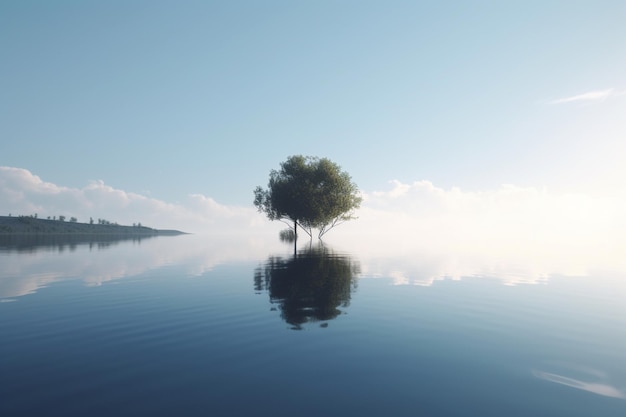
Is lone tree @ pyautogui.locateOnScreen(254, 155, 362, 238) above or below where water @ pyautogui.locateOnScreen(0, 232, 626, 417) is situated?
above

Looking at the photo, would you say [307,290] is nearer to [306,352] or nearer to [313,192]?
[306,352]

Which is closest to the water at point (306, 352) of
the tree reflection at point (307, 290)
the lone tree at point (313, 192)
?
the tree reflection at point (307, 290)

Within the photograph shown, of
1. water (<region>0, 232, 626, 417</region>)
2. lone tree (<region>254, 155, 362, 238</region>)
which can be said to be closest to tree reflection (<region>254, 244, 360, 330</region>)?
water (<region>0, 232, 626, 417</region>)

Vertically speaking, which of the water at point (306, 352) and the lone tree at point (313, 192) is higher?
the lone tree at point (313, 192)

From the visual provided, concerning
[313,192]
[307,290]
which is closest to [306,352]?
[307,290]

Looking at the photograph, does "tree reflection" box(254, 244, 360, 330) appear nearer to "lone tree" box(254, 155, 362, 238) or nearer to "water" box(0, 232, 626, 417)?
"water" box(0, 232, 626, 417)

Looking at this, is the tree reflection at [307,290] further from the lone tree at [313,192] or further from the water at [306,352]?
the lone tree at [313,192]

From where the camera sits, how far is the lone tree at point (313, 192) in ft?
260

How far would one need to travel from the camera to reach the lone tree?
260 feet

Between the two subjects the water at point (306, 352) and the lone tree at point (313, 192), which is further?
the lone tree at point (313, 192)

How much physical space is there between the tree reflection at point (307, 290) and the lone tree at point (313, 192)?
47226mm

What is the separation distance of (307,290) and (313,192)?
58571 mm

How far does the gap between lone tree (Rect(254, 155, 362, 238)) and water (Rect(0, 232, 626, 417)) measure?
5777 cm

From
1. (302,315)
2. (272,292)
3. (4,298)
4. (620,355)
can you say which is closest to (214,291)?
(272,292)
